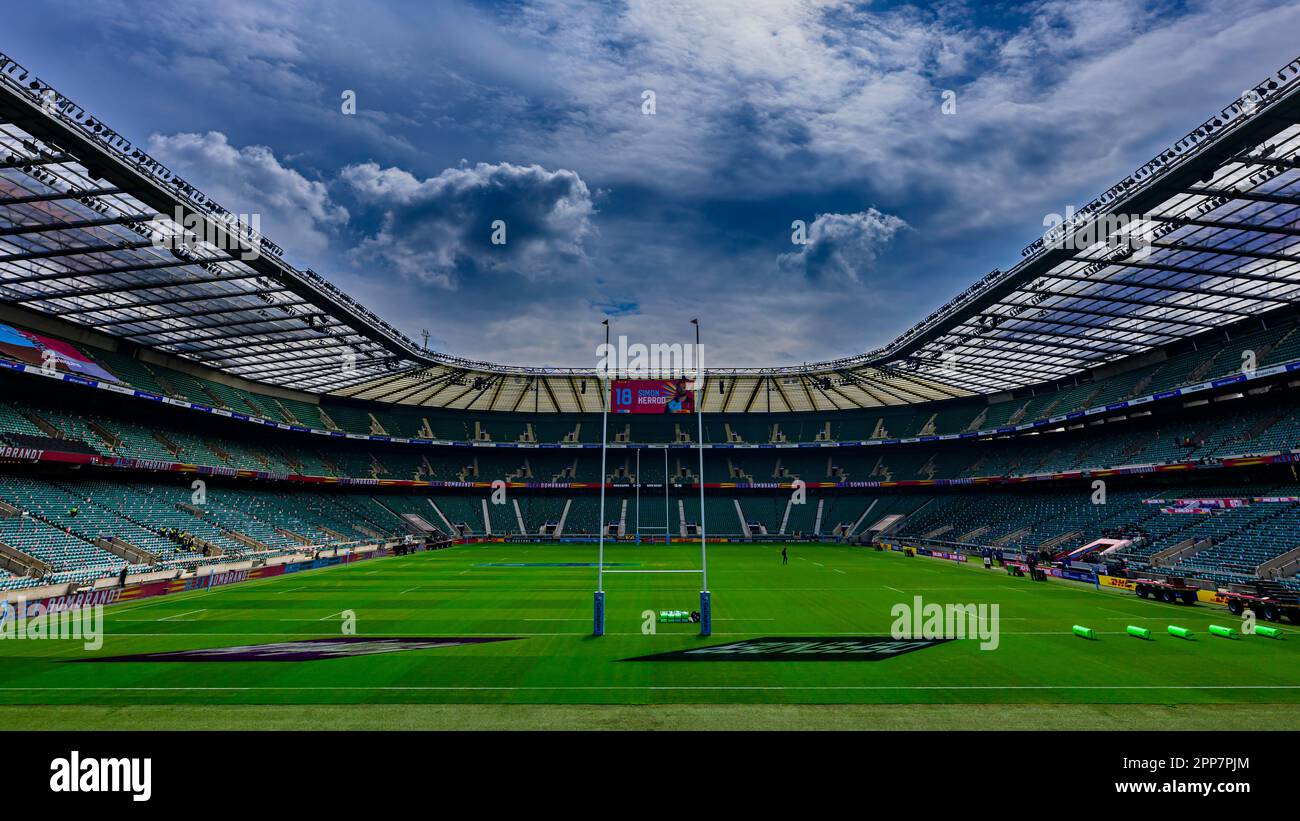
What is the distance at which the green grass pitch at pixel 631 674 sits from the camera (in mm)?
11812

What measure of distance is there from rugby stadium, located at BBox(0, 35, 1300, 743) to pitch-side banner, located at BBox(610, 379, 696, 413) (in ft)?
0.99

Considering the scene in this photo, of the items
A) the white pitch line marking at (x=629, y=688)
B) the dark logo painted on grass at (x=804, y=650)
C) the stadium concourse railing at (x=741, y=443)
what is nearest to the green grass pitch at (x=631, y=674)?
the white pitch line marking at (x=629, y=688)

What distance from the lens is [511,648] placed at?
17.4 metres

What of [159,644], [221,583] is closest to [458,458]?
[221,583]

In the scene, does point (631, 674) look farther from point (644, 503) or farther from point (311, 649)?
point (644, 503)

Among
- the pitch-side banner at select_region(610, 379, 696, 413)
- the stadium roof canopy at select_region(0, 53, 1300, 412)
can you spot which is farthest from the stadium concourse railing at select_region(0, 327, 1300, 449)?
the pitch-side banner at select_region(610, 379, 696, 413)

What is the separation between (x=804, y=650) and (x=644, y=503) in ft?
186

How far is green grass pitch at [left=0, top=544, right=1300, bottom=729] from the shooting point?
11.8 metres

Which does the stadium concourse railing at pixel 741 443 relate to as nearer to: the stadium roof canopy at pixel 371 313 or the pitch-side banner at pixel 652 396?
the stadium roof canopy at pixel 371 313

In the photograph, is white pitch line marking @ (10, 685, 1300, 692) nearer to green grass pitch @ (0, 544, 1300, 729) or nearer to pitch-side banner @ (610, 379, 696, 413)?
green grass pitch @ (0, 544, 1300, 729)

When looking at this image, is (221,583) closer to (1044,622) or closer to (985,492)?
(1044,622)

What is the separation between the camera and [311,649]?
56.9 ft

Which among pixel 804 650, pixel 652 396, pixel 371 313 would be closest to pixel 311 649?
pixel 804 650

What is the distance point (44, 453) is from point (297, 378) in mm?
24830
